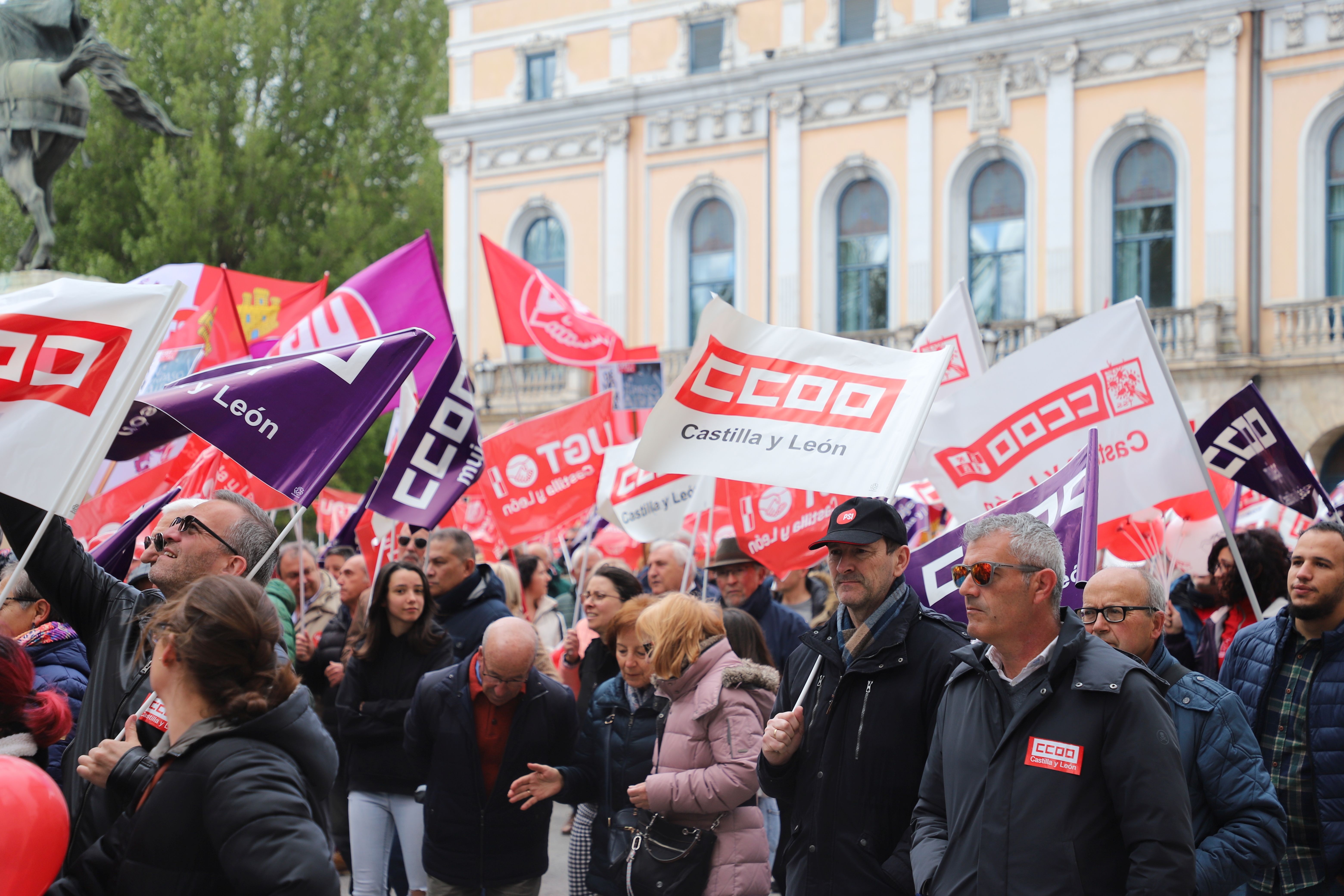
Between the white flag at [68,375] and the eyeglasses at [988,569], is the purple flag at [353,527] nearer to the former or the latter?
the white flag at [68,375]

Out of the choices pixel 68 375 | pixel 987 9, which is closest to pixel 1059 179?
pixel 987 9

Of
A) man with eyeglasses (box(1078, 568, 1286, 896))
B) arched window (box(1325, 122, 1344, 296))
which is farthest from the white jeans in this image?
arched window (box(1325, 122, 1344, 296))

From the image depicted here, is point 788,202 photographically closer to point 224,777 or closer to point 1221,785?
point 1221,785

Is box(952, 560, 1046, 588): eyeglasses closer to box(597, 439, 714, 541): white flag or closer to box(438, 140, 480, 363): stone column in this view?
box(597, 439, 714, 541): white flag

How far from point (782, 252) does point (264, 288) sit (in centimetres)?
1489

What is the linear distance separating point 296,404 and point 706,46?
22.7 m

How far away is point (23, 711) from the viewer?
10.8 feet

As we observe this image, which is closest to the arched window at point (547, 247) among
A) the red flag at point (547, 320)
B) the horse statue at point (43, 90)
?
the red flag at point (547, 320)

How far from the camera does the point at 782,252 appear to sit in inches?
991

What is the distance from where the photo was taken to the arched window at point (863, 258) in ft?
81.0

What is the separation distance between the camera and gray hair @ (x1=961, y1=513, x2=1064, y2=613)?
3.43 meters

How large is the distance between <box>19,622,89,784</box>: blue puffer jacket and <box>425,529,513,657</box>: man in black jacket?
7.16ft

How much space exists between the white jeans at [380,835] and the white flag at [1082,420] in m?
2.87

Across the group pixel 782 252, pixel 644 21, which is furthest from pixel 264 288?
pixel 644 21
